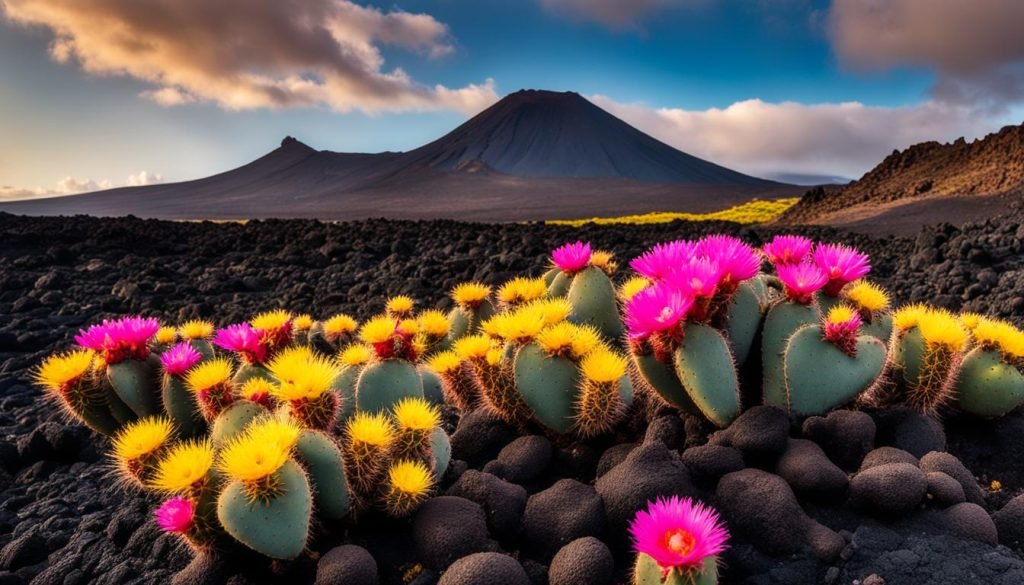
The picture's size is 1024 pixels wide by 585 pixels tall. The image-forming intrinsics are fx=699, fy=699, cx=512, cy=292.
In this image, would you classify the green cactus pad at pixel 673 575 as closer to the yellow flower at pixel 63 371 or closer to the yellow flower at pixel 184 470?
the yellow flower at pixel 184 470

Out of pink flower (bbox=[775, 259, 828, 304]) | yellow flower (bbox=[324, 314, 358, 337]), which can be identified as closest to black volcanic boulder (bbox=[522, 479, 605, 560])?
pink flower (bbox=[775, 259, 828, 304])

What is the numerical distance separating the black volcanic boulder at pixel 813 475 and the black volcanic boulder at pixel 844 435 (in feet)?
0.62

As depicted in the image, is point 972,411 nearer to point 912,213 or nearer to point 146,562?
point 146,562

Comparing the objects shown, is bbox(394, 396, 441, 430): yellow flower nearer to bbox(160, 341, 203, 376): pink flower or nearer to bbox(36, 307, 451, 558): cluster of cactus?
bbox(36, 307, 451, 558): cluster of cactus

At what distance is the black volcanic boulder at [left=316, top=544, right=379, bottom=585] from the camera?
1.64 m

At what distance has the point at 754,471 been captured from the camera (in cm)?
186

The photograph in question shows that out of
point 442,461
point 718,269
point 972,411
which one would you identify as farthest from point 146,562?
point 972,411

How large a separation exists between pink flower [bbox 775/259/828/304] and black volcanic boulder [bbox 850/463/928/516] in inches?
22.6

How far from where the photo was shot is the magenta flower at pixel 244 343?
241 centimetres

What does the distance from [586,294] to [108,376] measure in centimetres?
186

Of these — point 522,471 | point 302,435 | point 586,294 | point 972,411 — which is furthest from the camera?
point 586,294

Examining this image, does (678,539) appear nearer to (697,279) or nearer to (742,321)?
(697,279)

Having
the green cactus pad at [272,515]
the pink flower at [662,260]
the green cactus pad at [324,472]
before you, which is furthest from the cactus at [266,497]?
the pink flower at [662,260]

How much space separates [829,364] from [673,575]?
109 centimetres
